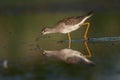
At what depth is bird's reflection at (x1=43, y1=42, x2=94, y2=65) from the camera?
19364mm

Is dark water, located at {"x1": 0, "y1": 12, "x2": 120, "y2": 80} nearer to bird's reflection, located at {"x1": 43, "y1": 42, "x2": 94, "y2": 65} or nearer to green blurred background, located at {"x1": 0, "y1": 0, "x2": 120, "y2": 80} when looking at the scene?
green blurred background, located at {"x1": 0, "y1": 0, "x2": 120, "y2": 80}

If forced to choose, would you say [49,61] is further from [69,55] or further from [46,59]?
[69,55]

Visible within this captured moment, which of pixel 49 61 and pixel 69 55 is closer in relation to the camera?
pixel 49 61

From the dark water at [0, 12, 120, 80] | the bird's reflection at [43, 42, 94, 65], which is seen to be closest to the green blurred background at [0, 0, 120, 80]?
the dark water at [0, 12, 120, 80]

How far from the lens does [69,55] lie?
67.5ft

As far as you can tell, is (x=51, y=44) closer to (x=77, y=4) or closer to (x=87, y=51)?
(x=87, y=51)

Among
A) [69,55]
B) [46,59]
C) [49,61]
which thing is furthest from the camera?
[46,59]

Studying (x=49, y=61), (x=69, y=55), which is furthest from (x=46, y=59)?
(x=69, y=55)

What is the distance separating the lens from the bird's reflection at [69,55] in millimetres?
19364

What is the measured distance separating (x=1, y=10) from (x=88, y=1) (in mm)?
9559

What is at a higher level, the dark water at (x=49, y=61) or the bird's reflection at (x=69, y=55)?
the bird's reflection at (x=69, y=55)

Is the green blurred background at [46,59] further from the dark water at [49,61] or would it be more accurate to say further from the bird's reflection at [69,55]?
the bird's reflection at [69,55]

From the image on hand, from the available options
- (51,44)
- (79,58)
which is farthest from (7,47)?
(79,58)

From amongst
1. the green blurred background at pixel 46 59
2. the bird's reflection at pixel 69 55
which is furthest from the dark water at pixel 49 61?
the bird's reflection at pixel 69 55
